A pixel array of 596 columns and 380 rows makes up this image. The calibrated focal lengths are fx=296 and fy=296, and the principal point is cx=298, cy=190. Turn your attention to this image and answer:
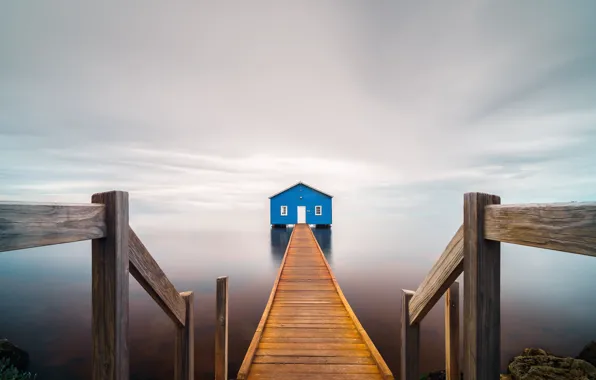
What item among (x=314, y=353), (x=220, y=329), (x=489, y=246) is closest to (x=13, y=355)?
(x=220, y=329)

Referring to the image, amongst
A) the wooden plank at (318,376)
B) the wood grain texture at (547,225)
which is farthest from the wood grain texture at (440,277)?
the wooden plank at (318,376)

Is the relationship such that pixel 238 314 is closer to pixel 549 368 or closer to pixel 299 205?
pixel 549 368

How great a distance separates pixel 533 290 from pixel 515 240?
88.9 ft

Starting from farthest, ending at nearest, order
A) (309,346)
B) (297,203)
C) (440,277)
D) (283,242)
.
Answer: (297,203), (283,242), (309,346), (440,277)

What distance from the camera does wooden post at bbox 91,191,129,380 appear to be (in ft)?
6.11

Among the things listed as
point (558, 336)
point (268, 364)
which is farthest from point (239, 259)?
point (268, 364)

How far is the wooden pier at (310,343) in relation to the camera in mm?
3918

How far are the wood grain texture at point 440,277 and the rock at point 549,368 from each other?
6004 mm

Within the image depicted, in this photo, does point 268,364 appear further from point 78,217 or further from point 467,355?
point 78,217

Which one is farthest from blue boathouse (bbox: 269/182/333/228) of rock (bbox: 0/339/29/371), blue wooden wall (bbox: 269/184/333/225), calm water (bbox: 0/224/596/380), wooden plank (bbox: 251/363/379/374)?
wooden plank (bbox: 251/363/379/374)

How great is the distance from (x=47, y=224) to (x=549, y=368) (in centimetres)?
944

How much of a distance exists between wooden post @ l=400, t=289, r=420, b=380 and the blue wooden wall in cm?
2714

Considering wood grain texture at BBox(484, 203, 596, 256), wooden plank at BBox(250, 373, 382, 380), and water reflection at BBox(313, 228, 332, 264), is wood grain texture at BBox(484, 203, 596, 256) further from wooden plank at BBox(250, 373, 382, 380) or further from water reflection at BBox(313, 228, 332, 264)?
water reflection at BBox(313, 228, 332, 264)

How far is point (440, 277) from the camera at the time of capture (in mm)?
2451
